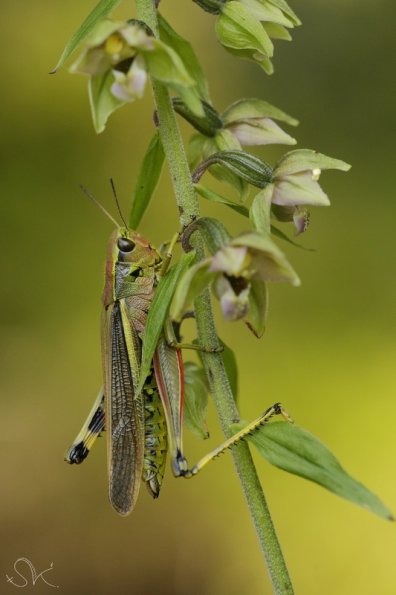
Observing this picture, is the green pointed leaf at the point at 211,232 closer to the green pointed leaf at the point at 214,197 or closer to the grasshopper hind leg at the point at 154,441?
the green pointed leaf at the point at 214,197

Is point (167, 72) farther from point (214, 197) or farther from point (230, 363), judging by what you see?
point (230, 363)

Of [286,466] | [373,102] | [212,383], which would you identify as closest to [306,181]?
[212,383]

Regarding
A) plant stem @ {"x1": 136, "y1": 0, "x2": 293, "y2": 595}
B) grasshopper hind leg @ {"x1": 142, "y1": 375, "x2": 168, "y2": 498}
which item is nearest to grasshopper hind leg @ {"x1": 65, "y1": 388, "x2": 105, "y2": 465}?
grasshopper hind leg @ {"x1": 142, "y1": 375, "x2": 168, "y2": 498}

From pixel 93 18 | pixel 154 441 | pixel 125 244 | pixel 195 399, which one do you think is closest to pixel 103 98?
pixel 93 18

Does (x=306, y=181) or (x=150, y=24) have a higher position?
(x=150, y=24)

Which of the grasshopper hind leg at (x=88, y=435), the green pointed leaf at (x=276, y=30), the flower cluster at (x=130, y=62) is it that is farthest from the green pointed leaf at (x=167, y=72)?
the grasshopper hind leg at (x=88, y=435)

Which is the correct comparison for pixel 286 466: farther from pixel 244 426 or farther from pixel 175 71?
pixel 175 71

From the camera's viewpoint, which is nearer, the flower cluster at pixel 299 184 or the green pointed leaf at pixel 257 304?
the green pointed leaf at pixel 257 304
